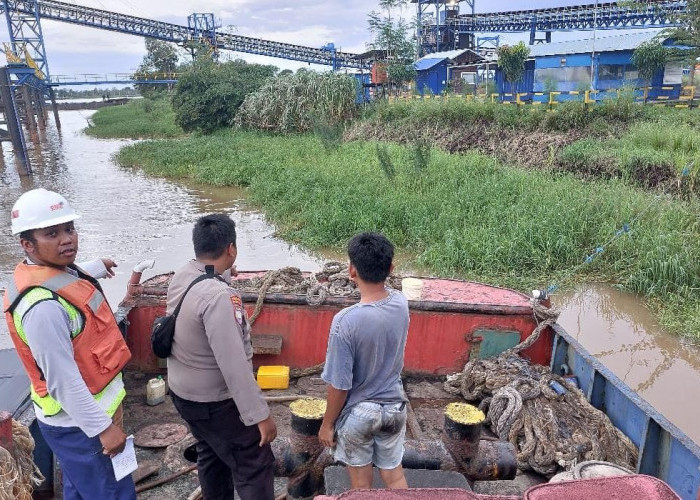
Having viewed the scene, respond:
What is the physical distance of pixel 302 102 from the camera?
20.5 m

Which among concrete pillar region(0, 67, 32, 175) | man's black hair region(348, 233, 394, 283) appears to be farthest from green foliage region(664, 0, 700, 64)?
concrete pillar region(0, 67, 32, 175)

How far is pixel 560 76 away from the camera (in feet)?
74.9

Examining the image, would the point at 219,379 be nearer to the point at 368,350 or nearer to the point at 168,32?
the point at 368,350

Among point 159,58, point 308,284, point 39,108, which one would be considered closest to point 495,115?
point 308,284

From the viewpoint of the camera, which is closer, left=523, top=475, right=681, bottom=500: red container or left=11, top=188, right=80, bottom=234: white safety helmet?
left=523, top=475, right=681, bottom=500: red container

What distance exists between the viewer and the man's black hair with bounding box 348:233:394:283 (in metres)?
2.05

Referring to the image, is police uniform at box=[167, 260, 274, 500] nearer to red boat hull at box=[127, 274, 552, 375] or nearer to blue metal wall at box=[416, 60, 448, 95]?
red boat hull at box=[127, 274, 552, 375]

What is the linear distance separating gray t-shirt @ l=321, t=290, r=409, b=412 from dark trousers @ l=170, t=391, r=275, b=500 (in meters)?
0.41

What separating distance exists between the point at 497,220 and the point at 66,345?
7580 mm

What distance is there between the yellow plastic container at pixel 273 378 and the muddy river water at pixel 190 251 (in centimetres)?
367

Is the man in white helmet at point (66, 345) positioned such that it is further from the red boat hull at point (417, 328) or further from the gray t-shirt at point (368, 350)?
the red boat hull at point (417, 328)

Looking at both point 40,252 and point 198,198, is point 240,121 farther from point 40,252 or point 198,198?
point 40,252

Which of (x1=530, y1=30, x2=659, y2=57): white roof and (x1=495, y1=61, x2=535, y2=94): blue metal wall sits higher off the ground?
(x1=530, y1=30, x2=659, y2=57): white roof

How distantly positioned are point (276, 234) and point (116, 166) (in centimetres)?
1185
